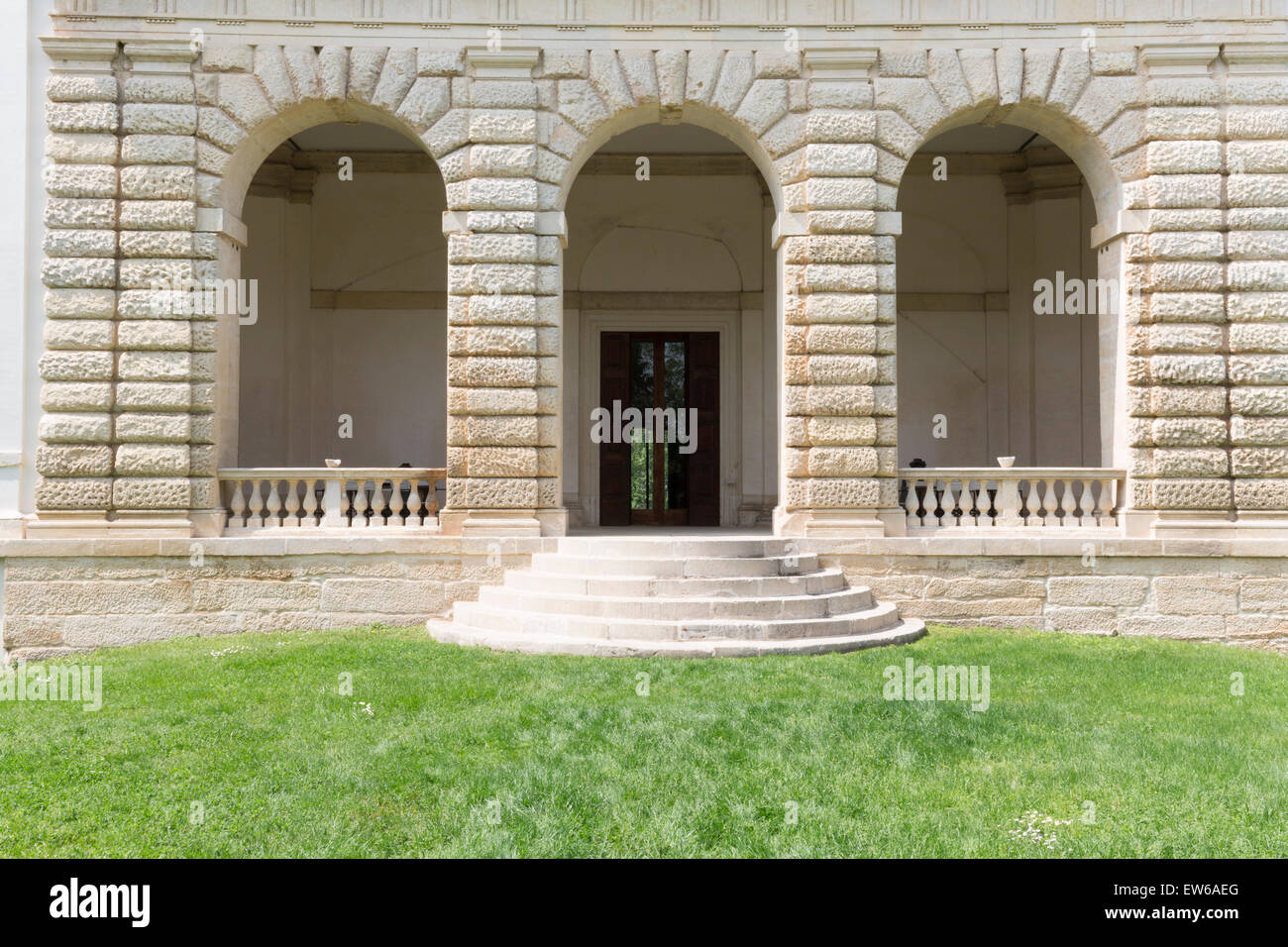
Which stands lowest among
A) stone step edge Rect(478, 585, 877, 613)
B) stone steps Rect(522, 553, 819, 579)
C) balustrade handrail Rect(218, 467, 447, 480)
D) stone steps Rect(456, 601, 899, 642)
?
stone steps Rect(456, 601, 899, 642)

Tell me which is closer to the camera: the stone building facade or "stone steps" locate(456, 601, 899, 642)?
"stone steps" locate(456, 601, 899, 642)

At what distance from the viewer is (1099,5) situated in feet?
36.1

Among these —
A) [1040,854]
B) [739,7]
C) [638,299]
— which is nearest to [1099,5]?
[739,7]

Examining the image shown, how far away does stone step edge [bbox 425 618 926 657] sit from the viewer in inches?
337

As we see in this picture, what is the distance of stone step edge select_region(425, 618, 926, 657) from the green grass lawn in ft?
0.98

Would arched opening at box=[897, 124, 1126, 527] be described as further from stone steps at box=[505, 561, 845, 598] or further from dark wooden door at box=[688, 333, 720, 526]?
stone steps at box=[505, 561, 845, 598]

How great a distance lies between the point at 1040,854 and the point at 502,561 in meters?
7.34

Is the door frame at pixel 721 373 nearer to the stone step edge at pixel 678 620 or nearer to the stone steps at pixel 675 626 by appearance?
the stone step edge at pixel 678 620

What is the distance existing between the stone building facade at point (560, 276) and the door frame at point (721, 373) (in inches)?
167

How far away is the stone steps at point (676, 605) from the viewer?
879 centimetres

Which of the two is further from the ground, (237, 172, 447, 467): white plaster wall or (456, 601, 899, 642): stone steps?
(237, 172, 447, 467): white plaster wall

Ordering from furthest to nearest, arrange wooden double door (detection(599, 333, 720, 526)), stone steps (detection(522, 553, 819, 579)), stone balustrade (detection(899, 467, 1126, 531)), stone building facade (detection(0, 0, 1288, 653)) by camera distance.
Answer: wooden double door (detection(599, 333, 720, 526)) < stone balustrade (detection(899, 467, 1126, 531)) < stone building facade (detection(0, 0, 1288, 653)) < stone steps (detection(522, 553, 819, 579))

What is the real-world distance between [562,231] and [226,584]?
19.3 ft

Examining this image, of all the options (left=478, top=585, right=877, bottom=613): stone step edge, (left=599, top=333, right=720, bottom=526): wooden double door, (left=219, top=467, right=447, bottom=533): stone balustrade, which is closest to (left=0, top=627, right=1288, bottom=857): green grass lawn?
(left=478, top=585, right=877, bottom=613): stone step edge
